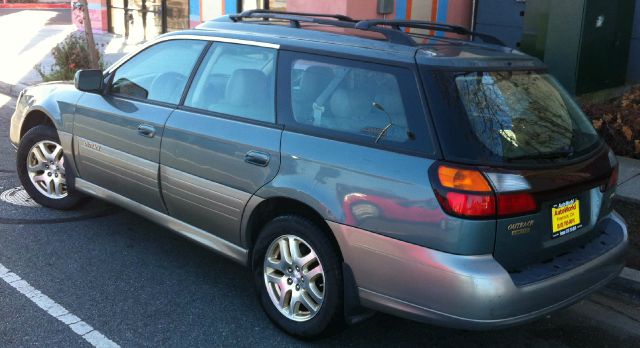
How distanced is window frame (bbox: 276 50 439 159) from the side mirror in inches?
69.1

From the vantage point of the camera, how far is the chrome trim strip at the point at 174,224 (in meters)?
3.96

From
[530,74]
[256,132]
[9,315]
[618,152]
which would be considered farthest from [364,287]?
[618,152]

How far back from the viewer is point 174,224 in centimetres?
433

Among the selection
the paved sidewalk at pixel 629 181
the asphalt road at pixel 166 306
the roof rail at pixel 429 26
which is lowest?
the asphalt road at pixel 166 306

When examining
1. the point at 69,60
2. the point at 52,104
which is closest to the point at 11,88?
the point at 69,60

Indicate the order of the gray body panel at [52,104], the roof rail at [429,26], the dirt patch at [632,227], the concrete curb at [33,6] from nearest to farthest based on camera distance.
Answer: the roof rail at [429,26], the dirt patch at [632,227], the gray body panel at [52,104], the concrete curb at [33,6]

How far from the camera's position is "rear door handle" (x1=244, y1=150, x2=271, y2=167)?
3.63 meters

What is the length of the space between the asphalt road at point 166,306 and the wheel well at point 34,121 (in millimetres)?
860

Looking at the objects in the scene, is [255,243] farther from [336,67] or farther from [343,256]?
[336,67]

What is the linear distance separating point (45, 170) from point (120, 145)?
1.23 meters

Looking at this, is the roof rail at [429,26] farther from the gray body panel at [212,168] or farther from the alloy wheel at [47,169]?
the alloy wheel at [47,169]

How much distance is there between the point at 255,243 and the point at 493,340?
1.48 metres

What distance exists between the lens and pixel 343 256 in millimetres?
3350

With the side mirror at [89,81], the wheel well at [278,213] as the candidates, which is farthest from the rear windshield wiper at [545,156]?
the side mirror at [89,81]
